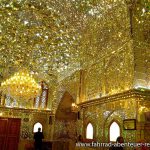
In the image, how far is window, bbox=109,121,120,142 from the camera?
19.2ft

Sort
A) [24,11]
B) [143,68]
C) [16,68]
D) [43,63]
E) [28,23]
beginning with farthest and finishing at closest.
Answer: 1. [16,68]
2. [43,63]
3. [28,23]
4. [24,11]
5. [143,68]

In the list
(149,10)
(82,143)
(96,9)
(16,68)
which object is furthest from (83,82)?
(16,68)

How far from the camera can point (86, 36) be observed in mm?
7645

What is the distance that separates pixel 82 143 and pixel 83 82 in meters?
2.24

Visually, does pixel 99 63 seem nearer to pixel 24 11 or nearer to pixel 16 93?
pixel 24 11

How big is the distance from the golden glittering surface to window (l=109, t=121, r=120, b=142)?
0.89m

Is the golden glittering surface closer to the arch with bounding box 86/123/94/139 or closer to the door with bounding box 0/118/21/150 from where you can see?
the arch with bounding box 86/123/94/139

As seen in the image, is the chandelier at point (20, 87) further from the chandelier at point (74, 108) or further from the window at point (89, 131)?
the window at point (89, 131)

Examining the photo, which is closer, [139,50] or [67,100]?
[139,50]

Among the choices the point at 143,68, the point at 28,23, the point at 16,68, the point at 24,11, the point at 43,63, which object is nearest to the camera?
the point at 143,68

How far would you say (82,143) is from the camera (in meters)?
7.05

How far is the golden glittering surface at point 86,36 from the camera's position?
5.81 meters

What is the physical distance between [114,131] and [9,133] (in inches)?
274

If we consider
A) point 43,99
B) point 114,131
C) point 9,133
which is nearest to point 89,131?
point 114,131
